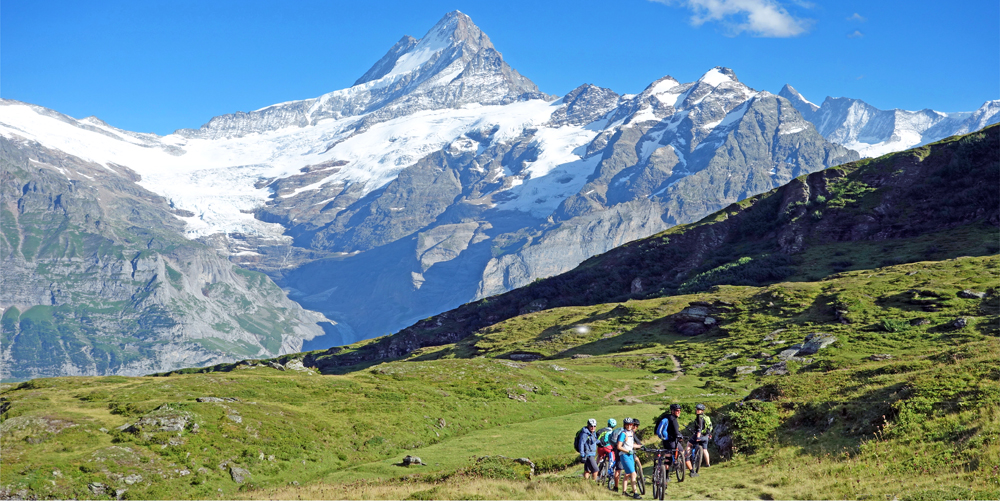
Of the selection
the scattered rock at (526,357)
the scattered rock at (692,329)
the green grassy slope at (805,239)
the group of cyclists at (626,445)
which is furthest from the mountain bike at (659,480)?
the green grassy slope at (805,239)

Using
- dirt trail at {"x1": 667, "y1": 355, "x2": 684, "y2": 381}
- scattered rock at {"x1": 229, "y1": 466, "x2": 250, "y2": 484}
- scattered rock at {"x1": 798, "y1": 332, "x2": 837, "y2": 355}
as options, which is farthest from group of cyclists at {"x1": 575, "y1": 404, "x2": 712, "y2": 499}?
scattered rock at {"x1": 798, "y1": 332, "x2": 837, "y2": 355}

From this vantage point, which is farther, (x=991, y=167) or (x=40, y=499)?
(x=991, y=167)

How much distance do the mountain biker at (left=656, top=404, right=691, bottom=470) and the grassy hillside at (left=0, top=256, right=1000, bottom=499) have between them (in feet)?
5.75

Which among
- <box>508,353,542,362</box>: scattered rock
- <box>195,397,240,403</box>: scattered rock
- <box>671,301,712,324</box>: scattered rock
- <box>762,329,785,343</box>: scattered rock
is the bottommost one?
<box>762,329,785,343</box>: scattered rock

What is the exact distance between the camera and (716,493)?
95.0 ft

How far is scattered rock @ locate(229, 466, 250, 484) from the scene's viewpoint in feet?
124

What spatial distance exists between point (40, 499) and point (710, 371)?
205 ft

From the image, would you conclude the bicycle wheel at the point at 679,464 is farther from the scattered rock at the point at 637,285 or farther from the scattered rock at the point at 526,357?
the scattered rock at the point at 637,285

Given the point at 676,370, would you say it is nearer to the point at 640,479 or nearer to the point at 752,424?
the point at 752,424

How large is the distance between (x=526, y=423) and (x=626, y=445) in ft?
86.6

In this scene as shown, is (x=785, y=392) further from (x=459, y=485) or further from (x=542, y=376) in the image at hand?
(x=542, y=376)

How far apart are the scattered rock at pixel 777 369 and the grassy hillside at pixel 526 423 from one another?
121cm

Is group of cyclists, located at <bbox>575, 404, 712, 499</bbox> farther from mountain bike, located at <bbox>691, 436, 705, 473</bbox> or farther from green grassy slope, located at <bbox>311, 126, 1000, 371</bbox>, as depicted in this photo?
green grassy slope, located at <bbox>311, 126, 1000, 371</bbox>

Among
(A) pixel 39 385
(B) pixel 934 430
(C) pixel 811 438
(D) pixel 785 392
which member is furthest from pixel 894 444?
(A) pixel 39 385
